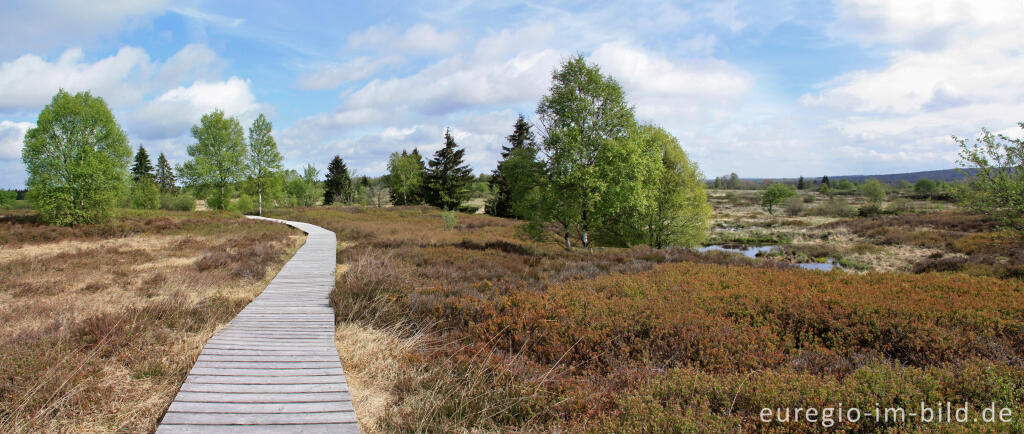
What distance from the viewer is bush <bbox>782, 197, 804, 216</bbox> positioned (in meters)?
61.7

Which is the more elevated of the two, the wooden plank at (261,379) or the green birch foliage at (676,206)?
the green birch foliage at (676,206)

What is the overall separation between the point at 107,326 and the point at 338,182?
2472 inches

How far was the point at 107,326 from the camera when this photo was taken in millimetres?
6148

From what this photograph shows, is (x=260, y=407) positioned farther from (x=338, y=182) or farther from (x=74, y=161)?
(x=338, y=182)

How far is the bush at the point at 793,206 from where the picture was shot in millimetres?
61650

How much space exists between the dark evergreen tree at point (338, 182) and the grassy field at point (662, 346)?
58.5 meters

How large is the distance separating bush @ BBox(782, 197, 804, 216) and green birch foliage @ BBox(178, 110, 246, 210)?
6969cm

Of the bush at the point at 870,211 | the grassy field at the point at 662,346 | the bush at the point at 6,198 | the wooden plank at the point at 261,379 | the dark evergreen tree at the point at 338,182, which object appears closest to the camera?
the grassy field at the point at 662,346

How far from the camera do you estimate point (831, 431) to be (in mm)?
3668

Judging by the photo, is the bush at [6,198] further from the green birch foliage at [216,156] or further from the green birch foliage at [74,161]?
the green birch foliage at [74,161]

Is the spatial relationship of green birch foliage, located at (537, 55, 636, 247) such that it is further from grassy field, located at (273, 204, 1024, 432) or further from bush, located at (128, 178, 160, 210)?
bush, located at (128, 178, 160, 210)

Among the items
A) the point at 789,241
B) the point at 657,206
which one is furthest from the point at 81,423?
the point at 789,241

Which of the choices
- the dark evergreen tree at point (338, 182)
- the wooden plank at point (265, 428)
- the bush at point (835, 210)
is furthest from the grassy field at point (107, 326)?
the bush at point (835, 210)

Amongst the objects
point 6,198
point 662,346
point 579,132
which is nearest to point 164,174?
point 6,198
